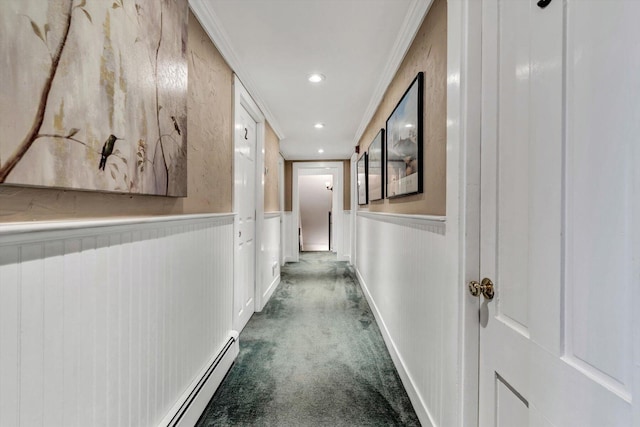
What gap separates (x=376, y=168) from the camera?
2.90 m

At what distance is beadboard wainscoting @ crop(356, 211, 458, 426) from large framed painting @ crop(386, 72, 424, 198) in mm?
215

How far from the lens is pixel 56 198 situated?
732 millimetres

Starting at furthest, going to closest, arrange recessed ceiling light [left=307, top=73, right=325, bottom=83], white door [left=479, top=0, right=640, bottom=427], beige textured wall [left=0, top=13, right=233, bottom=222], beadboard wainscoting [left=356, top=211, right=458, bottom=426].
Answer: recessed ceiling light [left=307, top=73, right=325, bottom=83] → beadboard wainscoting [left=356, top=211, right=458, bottom=426] → beige textured wall [left=0, top=13, right=233, bottom=222] → white door [left=479, top=0, right=640, bottom=427]

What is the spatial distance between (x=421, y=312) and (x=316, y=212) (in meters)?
6.77

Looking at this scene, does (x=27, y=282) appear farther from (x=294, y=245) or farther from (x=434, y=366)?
(x=294, y=245)

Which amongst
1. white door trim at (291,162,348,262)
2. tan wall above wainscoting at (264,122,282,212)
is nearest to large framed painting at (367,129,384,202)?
tan wall above wainscoting at (264,122,282,212)

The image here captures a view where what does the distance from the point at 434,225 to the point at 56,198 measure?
4.42 feet

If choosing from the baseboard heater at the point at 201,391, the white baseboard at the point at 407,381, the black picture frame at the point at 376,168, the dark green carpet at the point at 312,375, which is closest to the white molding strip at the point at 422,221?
the black picture frame at the point at 376,168

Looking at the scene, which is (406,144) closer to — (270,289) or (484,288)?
(484,288)

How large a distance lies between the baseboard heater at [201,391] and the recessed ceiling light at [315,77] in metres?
2.14

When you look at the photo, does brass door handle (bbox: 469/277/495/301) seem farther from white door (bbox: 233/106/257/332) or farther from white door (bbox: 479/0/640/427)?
white door (bbox: 233/106/257/332)

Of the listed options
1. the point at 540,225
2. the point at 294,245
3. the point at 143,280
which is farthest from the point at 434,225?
the point at 294,245

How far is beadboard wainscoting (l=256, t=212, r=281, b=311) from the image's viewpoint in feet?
10.8

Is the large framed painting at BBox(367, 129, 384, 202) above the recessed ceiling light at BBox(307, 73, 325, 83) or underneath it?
underneath
